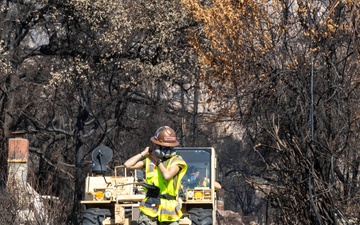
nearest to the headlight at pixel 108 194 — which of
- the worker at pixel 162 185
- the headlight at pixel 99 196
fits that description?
the headlight at pixel 99 196

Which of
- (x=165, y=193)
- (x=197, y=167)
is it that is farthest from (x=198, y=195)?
(x=165, y=193)

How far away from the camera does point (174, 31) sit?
1077 inches

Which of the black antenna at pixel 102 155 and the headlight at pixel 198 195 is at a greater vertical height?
the black antenna at pixel 102 155

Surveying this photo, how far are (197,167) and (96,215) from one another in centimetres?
202

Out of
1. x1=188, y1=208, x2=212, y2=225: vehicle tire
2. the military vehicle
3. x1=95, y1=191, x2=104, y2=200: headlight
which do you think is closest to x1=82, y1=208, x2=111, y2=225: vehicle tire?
the military vehicle

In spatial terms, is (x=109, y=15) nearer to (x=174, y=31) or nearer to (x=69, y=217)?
(x=174, y=31)

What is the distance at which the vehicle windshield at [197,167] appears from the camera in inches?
665

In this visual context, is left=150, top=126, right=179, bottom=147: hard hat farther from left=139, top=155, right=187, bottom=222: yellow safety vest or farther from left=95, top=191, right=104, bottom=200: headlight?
left=95, top=191, right=104, bottom=200: headlight

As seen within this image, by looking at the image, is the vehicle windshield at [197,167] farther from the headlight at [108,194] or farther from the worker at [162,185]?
the worker at [162,185]

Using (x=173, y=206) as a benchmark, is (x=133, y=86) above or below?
above

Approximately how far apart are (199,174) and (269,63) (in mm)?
5663

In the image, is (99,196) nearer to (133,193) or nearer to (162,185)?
(133,193)

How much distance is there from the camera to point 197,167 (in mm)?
16953

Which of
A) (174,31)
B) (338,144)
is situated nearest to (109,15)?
(174,31)
